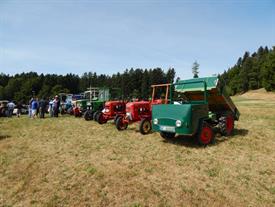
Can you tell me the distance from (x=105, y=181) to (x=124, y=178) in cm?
45

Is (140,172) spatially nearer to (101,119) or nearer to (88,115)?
(101,119)

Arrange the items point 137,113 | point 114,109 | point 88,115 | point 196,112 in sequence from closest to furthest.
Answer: point 196,112, point 137,113, point 114,109, point 88,115

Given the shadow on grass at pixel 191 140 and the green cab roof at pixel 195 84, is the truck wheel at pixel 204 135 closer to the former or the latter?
the shadow on grass at pixel 191 140

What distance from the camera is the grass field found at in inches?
236

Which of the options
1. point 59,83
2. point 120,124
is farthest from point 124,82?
point 120,124

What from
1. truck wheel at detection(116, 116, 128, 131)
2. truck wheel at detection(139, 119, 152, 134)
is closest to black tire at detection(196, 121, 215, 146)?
truck wheel at detection(139, 119, 152, 134)

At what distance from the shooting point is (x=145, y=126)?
11547mm

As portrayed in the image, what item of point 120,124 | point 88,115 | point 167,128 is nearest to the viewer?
Result: point 167,128

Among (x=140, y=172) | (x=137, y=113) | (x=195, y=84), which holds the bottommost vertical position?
(x=140, y=172)

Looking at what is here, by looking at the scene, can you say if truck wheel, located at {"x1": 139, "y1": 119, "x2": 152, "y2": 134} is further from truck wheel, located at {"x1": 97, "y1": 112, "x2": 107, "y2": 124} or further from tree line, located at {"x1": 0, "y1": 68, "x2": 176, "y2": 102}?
tree line, located at {"x1": 0, "y1": 68, "x2": 176, "y2": 102}

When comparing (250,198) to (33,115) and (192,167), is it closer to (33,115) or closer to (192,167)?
(192,167)

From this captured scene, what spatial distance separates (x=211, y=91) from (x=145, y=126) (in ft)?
9.66

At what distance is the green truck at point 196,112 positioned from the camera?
877 cm

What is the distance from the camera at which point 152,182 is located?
6539mm
